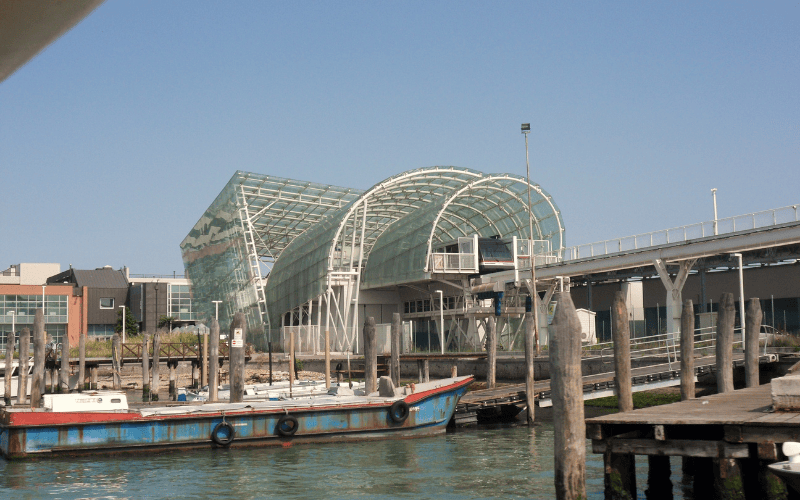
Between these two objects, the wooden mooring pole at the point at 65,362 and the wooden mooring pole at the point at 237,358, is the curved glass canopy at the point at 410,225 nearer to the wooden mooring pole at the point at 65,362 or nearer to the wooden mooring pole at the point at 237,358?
the wooden mooring pole at the point at 65,362

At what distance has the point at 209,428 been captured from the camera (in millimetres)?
26984

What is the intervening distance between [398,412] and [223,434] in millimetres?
6021

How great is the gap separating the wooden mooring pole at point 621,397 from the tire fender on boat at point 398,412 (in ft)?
33.0

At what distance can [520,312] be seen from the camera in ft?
180

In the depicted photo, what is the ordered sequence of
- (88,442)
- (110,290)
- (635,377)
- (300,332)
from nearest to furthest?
1. (88,442)
2. (635,377)
3. (300,332)
4. (110,290)

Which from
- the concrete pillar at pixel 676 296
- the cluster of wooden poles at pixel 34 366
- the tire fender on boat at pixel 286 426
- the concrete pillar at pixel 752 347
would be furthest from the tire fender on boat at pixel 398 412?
the concrete pillar at pixel 676 296

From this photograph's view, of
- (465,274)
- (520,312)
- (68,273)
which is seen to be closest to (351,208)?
(465,274)

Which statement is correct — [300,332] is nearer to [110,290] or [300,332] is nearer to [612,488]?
[110,290]

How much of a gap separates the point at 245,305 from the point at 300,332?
9906mm

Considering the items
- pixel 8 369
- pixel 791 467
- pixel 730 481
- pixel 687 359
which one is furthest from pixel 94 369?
pixel 791 467

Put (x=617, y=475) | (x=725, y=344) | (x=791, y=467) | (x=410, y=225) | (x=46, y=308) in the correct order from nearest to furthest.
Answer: (x=791, y=467)
(x=617, y=475)
(x=725, y=344)
(x=410, y=225)
(x=46, y=308)

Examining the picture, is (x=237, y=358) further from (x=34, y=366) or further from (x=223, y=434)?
(x=34, y=366)

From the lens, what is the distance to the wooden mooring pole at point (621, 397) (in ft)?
46.3

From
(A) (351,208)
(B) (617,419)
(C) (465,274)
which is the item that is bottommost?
(B) (617,419)
